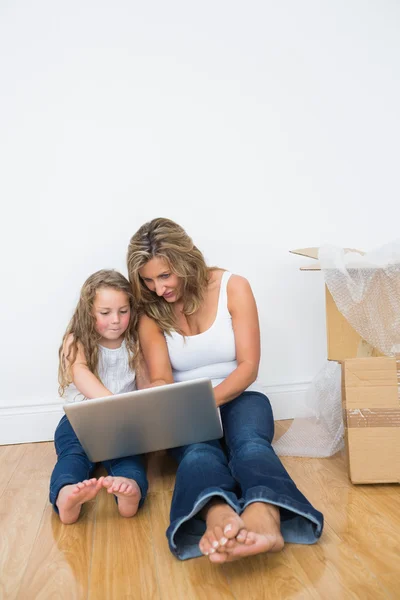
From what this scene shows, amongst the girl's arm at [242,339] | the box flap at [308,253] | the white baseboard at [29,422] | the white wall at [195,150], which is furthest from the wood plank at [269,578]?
the white wall at [195,150]

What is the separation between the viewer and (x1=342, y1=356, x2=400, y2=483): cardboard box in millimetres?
1626

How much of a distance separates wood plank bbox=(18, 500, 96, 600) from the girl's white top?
1.54ft

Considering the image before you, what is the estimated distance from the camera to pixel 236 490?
4.57 ft

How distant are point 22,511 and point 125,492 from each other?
35cm

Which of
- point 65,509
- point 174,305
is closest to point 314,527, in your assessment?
point 65,509

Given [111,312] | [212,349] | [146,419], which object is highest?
[111,312]

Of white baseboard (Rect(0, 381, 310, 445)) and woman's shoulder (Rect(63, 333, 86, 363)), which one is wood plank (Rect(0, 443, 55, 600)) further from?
woman's shoulder (Rect(63, 333, 86, 363))

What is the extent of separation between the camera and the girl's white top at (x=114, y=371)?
6.54 feet

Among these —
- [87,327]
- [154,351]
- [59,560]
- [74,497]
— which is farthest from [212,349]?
[59,560]

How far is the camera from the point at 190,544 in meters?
1.29

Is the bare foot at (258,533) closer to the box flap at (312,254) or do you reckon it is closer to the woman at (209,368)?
the woman at (209,368)

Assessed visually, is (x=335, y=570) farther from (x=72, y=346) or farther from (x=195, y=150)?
(x=195, y=150)

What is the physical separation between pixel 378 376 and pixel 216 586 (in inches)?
29.6

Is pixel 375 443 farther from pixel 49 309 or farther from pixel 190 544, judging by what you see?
pixel 49 309
